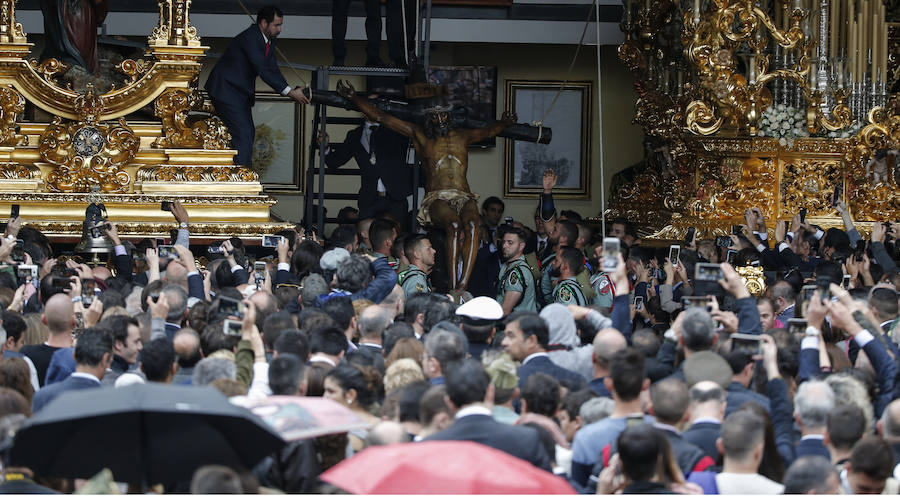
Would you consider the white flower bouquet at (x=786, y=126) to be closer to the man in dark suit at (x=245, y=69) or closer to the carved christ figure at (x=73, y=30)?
the man in dark suit at (x=245, y=69)

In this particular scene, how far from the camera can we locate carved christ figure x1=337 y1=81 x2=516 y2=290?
12.6m

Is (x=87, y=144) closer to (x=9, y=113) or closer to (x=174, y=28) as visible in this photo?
(x=9, y=113)

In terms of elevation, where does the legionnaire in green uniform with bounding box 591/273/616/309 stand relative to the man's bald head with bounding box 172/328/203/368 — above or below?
above

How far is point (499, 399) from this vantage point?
19.7 ft

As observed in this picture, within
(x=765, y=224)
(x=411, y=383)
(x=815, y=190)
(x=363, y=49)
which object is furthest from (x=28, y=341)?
Result: (x=363, y=49)

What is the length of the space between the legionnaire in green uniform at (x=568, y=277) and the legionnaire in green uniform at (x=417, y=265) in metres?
1.03

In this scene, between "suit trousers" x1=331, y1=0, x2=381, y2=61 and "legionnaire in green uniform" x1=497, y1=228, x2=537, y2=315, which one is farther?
"suit trousers" x1=331, y1=0, x2=381, y2=61

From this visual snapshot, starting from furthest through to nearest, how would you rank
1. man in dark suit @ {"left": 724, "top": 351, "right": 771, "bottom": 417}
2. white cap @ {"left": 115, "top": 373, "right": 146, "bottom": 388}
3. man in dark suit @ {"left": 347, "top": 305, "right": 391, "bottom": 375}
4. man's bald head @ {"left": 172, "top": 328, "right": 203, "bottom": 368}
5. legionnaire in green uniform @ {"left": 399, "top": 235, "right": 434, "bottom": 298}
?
1. legionnaire in green uniform @ {"left": 399, "top": 235, "right": 434, "bottom": 298}
2. man in dark suit @ {"left": 347, "top": 305, "right": 391, "bottom": 375}
3. man's bald head @ {"left": 172, "top": 328, "right": 203, "bottom": 368}
4. white cap @ {"left": 115, "top": 373, "right": 146, "bottom": 388}
5. man in dark suit @ {"left": 724, "top": 351, "right": 771, "bottom": 417}

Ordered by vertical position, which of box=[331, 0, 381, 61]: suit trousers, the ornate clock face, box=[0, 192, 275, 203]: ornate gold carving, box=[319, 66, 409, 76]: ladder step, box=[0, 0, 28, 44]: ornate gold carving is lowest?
box=[0, 192, 275, 203]: ornate gold carving

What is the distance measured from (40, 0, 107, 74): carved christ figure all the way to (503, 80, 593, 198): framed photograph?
6395 mm

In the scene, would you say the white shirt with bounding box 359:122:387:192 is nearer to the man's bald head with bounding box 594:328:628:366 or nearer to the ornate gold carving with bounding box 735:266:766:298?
the ornate gold carving with bounding box 735:266:766:298

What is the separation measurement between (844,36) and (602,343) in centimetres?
947

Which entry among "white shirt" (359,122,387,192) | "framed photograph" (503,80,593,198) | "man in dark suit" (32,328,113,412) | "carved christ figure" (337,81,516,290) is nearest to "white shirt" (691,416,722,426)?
"man in dark suit" (32,328,113,412)

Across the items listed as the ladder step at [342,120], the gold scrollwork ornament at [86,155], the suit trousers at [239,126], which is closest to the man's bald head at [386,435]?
the gold scrollwork ornament at [86,155]
